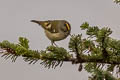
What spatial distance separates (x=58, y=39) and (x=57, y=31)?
0.32ft

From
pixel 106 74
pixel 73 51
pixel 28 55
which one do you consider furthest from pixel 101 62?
pixel 28 55

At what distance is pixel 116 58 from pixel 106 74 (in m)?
0.10

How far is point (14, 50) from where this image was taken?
1402 mm

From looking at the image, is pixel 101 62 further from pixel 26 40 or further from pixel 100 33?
pixel 26 40

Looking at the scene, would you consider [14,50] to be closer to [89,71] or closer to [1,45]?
[1,45]

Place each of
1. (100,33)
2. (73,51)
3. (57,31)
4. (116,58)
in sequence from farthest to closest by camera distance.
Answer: (57,31)
(116,58)
(73,51)
(100,33)

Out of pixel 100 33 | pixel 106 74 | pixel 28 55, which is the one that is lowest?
pixel 106 74

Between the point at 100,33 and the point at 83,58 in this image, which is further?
the point at 83,58

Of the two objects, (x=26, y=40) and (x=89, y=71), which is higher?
(x=26, y=40)

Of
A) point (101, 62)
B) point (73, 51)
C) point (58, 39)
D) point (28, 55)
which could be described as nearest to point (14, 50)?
point (28, 55)

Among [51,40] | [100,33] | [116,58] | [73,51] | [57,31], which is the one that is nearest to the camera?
[100,33]

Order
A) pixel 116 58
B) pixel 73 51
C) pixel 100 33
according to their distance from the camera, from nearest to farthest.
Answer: pixel 100 33, pixel 73 51, pixel 116 58

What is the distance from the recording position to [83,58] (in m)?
1.38

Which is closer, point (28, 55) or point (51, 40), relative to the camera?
point (28, 55)
